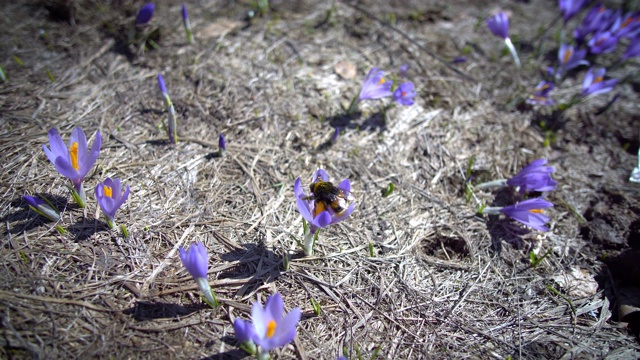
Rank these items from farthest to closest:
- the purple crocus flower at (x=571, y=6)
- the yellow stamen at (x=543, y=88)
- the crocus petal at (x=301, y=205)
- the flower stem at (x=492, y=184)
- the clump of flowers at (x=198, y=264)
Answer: the purple crocus flower at (x=571, y=6) → the yellow stamen at (x=543, y=88) → the flower stem at (x=492, y=184) → the crocus petal at (x=301, y=205) → the clump of flowers at (x=198, y=264)

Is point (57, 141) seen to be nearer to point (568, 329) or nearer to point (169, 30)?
point (169, 30)

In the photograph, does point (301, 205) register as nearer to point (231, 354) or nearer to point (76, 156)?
point (231, 354)

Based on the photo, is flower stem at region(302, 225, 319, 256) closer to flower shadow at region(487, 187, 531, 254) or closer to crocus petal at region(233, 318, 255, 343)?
crocus petal at region(233, 318, 255, 343)

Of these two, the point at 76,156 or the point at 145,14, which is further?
the point at 145,14

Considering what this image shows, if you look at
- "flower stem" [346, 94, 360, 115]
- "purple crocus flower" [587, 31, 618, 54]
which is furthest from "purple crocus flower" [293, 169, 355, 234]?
"purple crocus flower" [587, 31, 618, 54]

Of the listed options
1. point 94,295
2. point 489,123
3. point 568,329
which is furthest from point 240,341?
point 489,123

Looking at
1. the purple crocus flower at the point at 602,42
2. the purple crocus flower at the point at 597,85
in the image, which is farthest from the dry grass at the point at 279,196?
the purple crocus flower at the point at 602,42

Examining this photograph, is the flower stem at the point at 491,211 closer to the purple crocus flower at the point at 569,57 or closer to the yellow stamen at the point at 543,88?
the yellow stamen at the point at 543,88

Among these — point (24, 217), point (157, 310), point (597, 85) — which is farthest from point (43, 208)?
point (597, 85)
